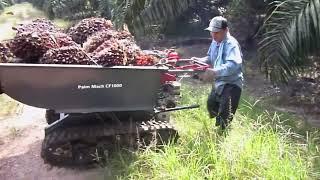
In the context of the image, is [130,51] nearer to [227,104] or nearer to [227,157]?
[227,104]

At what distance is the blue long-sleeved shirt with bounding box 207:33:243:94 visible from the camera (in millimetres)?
5059

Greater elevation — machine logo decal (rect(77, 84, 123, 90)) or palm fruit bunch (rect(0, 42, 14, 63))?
palm fruit bunch (rect(0, 42, 14, 63))

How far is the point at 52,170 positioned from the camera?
536 centimetres

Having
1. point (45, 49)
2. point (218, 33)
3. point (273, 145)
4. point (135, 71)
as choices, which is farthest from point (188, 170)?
point (45, 49)

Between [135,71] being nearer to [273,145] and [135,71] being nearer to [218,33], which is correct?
[218,33]

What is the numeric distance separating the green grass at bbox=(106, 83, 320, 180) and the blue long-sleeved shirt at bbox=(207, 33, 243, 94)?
1.68ft

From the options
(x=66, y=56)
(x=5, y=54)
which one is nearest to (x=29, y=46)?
(x=5, y=54)

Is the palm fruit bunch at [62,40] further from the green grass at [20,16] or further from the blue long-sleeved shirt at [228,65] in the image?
the green grass at [20,16]

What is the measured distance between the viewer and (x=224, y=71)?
503 cm

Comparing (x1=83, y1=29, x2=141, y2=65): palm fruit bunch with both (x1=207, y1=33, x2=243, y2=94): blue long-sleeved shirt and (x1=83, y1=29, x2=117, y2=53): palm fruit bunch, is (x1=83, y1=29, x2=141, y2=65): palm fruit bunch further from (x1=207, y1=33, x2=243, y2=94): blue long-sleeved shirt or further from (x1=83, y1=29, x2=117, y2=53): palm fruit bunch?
(x1=207, y1=33, x2=243, y2=94): blue long-sleeved shirt

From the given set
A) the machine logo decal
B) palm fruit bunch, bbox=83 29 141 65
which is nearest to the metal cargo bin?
the machine logo decal

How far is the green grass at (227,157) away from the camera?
429cm

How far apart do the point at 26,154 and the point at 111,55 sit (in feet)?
6.19

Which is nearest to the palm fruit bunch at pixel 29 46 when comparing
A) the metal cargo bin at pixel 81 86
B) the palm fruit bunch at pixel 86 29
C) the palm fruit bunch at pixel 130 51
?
the metal cargo bin at pixel 81 86
